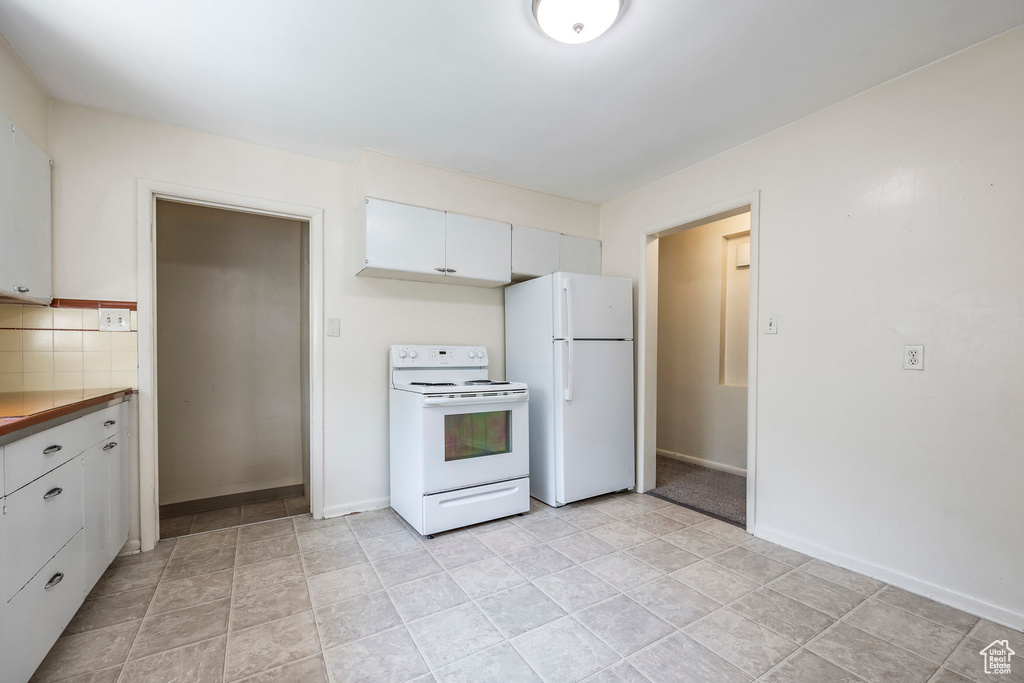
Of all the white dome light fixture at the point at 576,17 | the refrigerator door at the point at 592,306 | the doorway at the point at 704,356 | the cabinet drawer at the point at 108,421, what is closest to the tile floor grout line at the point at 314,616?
the cabinet drawer at the point at 108,421

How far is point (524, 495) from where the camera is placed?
292 cm

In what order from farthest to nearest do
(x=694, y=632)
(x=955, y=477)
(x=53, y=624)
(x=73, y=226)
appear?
1. (x=73, y=226)
2. (x=955, y=477)
3. (x=694, y=632)
4. (x=53, y=624)

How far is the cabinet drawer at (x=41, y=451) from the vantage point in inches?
50.2

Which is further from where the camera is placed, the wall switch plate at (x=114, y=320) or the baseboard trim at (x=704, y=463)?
the baseboard trim at (x=704, y=463)

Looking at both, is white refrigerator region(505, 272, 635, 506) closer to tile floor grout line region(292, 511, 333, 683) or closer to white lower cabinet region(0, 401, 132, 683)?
tile floor grout line region(292, 511, 333, 683)

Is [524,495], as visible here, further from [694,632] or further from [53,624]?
[53,624]

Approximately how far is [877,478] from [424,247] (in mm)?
2731

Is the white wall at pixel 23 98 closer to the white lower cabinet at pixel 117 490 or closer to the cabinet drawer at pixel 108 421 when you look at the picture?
the cabinet drawer at pixel 108 421

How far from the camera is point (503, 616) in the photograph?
1.83 meters

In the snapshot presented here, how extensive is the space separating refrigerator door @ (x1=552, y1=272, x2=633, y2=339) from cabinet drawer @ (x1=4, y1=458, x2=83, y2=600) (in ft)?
8.02

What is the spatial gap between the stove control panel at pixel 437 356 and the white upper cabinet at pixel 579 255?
94 centimetres

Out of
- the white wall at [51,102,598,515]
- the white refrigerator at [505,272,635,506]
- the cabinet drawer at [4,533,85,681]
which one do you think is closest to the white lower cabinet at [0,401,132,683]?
the cabinet drawer at [4,533,85,681]

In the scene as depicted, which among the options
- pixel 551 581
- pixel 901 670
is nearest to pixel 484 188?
pixel 551 581

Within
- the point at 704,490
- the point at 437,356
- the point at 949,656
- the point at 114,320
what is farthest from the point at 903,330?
the point at 114,320
